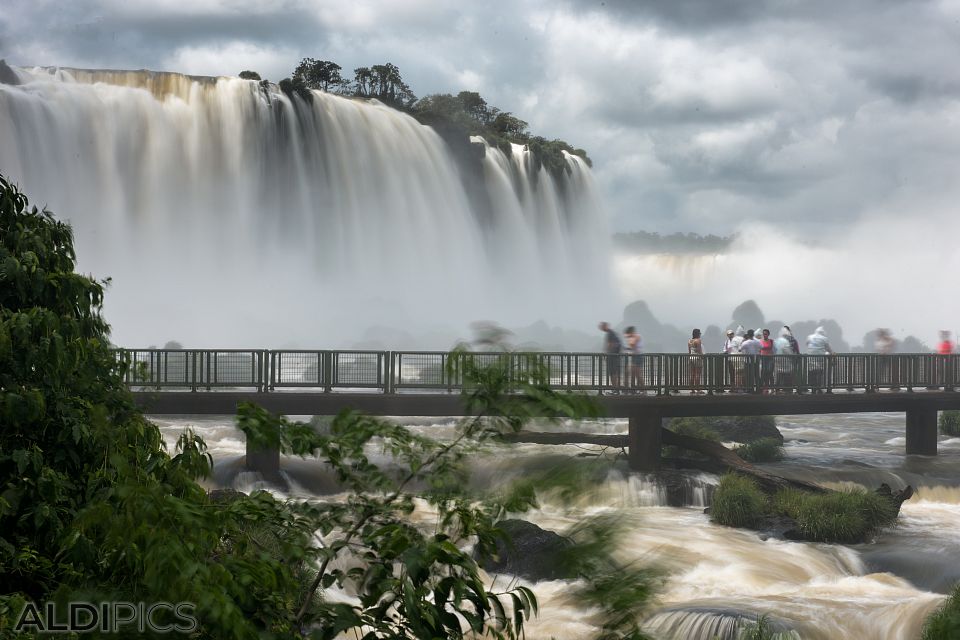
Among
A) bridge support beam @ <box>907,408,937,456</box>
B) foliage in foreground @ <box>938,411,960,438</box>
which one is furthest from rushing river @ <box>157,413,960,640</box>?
foliage in foreground @ <box>938,411,960,438</box>

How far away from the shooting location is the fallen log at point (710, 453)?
18781 millimetres

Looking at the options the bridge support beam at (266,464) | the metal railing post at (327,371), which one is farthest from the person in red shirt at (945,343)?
the bridge support beam at (266,464)

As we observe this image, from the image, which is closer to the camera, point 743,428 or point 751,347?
point 751,347

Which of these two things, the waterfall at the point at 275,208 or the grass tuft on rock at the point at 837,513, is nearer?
the grass tuft on rock at the point at 837,513

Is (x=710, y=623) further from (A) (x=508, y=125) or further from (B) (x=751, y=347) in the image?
(A) (x=508, y=125)

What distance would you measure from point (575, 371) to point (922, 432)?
12015mm

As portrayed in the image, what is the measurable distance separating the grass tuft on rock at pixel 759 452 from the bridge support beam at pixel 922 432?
395cm

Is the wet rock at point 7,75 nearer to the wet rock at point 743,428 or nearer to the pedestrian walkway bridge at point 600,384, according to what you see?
the pedestrian walkway bridge at point 600,384

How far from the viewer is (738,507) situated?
1703cm

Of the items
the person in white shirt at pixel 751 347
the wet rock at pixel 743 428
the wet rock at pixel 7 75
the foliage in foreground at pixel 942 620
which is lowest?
the foliage in foreground at pixel 942 620

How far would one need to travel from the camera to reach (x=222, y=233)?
1578 inches

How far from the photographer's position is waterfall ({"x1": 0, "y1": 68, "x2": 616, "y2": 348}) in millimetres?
32969

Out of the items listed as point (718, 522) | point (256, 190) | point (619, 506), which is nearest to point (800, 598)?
point (718, 522)

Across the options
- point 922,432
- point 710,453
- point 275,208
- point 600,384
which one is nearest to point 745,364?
point 710,453
